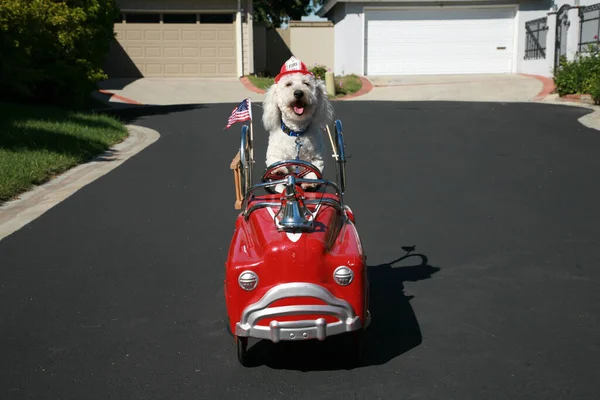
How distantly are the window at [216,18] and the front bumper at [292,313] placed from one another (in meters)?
26.1

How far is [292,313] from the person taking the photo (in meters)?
3.91

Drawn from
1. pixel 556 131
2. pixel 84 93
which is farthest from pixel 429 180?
pixel 84 93

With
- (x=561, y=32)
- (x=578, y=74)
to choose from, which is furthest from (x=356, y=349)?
(x=561, y=32)

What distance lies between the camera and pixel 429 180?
9.88 metres

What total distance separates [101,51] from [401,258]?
14.3m

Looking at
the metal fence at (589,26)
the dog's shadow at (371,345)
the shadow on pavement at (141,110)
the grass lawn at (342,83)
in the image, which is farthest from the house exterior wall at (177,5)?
the dog's shadow at (371,345)

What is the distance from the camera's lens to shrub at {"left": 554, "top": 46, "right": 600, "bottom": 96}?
2064cm

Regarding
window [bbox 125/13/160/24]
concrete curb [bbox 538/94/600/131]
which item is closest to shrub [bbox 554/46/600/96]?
concrete curb [bbox 538/94/600/131]

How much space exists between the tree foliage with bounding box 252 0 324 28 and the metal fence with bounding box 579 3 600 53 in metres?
16.7

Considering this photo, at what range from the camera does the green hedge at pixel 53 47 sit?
589 inches

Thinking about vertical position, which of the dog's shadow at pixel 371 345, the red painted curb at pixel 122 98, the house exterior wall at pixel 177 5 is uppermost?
the house exterior wall at pixel 177 5

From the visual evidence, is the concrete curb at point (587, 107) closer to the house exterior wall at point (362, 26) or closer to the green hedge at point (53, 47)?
the house exterior wall at point (362, 26)

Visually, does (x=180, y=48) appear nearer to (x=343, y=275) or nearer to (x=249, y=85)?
(x=249, y=85)

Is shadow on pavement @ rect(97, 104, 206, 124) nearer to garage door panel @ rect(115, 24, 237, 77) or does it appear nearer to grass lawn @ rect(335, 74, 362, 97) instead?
grass lawn @ rect(335, 74, 362, 97)
